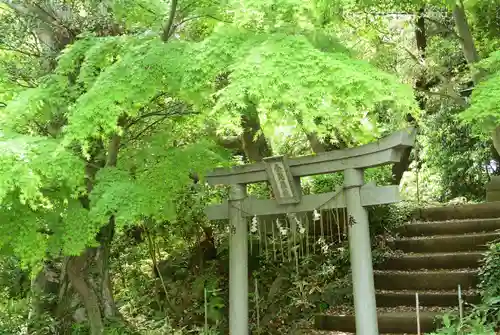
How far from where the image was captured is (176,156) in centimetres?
694

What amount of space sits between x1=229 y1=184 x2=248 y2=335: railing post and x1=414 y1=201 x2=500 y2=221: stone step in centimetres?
538

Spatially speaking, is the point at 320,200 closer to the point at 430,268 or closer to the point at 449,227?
the point at 430,268

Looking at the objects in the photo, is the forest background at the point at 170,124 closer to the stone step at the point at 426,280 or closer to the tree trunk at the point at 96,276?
the tree trunk at the point at 96,276

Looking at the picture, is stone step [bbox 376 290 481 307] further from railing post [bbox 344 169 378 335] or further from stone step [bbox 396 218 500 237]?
railing post [bbox 344 169 378 335]

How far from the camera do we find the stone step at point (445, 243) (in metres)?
9.86

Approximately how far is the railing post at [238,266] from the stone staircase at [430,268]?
1.94 metres

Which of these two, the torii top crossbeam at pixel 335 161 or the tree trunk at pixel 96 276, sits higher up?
the torii top crossbeam at pixel 335 161

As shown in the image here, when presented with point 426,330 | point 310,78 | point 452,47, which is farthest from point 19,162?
point 452,47

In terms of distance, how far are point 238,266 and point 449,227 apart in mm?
5198

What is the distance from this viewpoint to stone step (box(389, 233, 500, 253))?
986cm

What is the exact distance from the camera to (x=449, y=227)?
35.1 ft

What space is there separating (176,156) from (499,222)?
6.75 metres

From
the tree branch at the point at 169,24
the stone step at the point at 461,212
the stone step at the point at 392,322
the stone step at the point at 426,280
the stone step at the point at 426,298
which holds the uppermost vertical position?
the tree branch at the point at 169,24

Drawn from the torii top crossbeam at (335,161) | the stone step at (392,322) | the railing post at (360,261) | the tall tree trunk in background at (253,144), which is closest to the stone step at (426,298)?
the stone step at (392,322)
